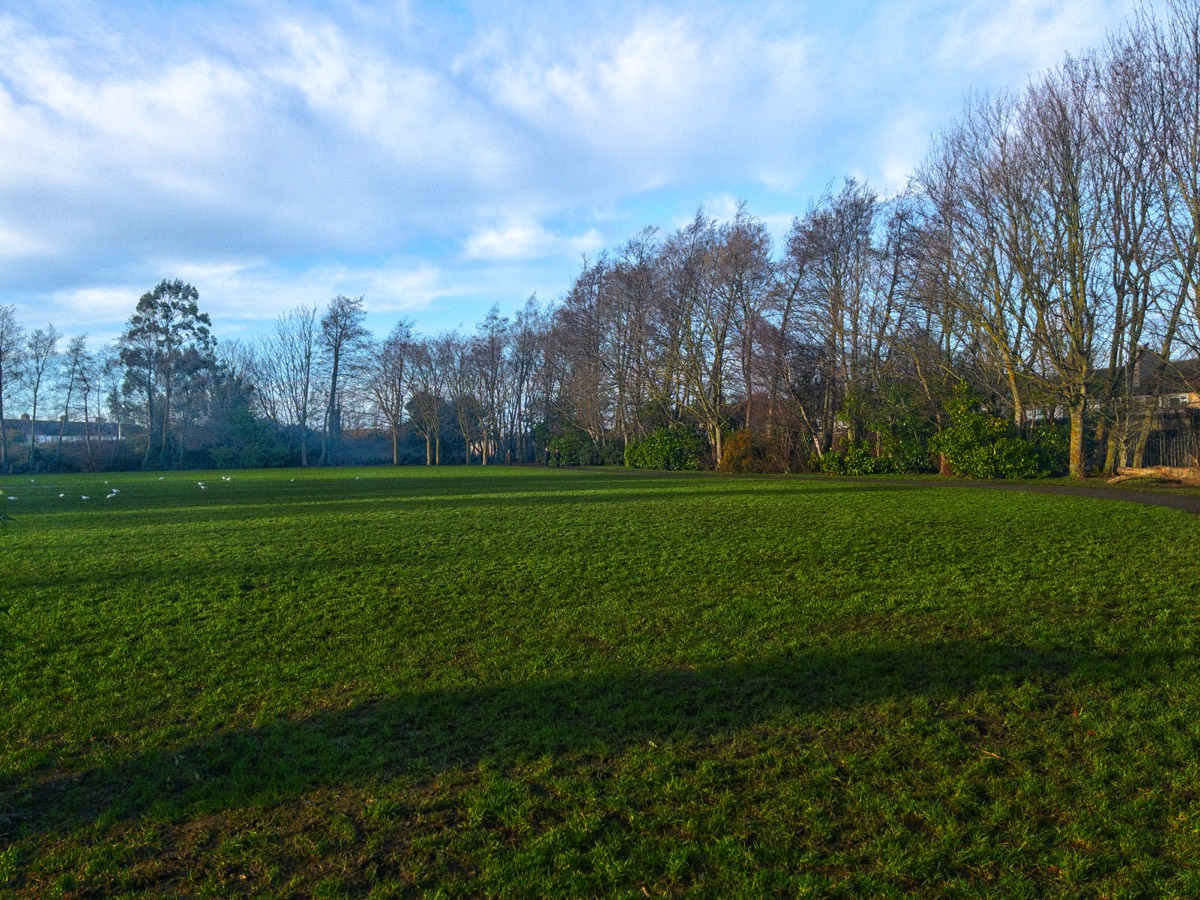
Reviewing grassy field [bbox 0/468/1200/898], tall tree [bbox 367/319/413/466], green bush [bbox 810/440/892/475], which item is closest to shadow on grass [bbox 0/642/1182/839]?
grassy field [bbox 0/468/1200/898]

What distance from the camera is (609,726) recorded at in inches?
149

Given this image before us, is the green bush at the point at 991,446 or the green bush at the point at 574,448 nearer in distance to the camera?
the green bush at the point at 991,446

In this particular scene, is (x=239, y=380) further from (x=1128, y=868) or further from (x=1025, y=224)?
(x=1128, y=868)

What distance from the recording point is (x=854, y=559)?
27.5ft

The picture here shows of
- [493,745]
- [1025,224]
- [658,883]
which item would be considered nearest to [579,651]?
[493,745]

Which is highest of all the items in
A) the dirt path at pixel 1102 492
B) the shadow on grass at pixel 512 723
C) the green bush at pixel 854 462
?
the green bush at pixel 854 462

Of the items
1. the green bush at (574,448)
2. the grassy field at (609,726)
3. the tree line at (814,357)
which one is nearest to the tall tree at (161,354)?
the tree line at (814,357)

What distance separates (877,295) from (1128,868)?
85.7ft

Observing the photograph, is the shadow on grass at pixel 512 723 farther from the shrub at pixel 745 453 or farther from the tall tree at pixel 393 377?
the tall tree at pixel 393 377

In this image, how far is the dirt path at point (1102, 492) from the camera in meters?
13.5

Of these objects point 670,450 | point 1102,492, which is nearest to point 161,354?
point 670,450

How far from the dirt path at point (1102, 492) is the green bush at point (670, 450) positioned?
41.9ft

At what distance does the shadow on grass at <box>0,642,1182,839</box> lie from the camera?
3150mm

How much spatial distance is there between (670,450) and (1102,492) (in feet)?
63.1
